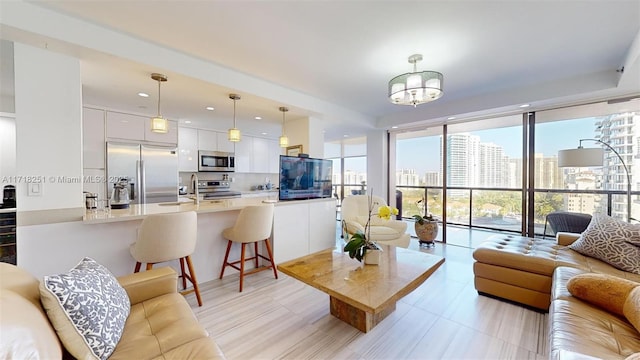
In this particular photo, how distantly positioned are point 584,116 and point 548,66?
4.25 ft

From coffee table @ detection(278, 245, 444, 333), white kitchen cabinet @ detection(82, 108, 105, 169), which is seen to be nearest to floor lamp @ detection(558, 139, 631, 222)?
coffee table @ detection(278, 245, 444, 333)

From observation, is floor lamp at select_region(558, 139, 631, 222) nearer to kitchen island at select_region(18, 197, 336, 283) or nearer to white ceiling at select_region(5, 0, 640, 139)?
white ceiling at select_region(5, 0, 640, 139)

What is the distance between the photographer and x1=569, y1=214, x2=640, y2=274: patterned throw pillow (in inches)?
78.4

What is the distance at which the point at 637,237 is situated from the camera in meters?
2.02


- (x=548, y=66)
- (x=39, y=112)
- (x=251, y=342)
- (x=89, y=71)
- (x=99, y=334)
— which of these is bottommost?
(x=251, y=342)

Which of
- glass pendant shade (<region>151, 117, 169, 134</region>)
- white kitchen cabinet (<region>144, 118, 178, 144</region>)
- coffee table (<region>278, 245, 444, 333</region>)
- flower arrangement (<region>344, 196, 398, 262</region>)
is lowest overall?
coffee table (<region>278, 245, 444, 333</region>)

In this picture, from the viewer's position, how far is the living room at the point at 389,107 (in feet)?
5.88

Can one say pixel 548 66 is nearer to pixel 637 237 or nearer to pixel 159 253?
pixel 637 237

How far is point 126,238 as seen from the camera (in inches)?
92.8

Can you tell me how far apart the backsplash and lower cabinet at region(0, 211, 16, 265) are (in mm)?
3011

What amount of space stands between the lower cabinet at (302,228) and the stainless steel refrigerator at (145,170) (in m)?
2.48

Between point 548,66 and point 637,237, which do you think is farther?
point 548,66

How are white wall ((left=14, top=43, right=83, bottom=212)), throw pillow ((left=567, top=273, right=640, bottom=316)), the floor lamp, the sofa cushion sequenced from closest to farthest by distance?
the sofa cushion
throw pillow ((left=567, top=273, right=640, bottom=316))
white wall ((left=14, top=43, right=83, bottom=212))
the floor lamp

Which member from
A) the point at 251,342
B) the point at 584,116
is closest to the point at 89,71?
the point at 251,342
